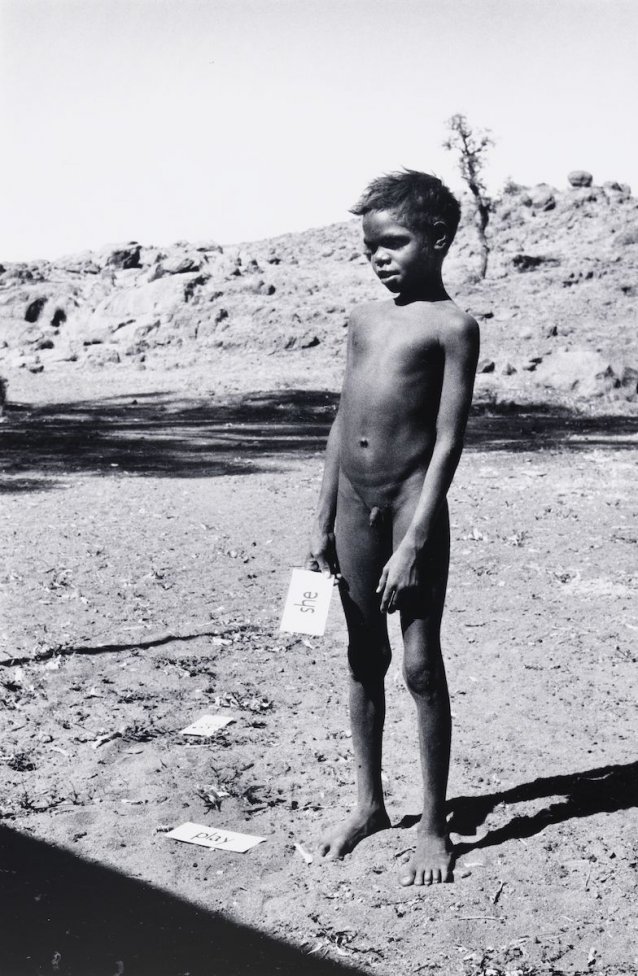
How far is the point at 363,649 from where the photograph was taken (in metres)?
3.17

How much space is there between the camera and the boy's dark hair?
2.83m

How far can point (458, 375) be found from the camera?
9.31 ft

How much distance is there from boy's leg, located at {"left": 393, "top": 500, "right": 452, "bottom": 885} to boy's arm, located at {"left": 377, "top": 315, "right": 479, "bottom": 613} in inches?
2.7

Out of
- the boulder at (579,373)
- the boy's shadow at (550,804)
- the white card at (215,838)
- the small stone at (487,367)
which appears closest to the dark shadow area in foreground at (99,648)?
the white card at (215,838)

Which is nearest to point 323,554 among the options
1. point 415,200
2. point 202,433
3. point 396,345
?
point 396,345

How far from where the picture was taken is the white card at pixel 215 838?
10.6ft

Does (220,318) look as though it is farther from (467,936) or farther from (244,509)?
(467,936)

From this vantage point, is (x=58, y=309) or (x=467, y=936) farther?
(x=58, y=309)

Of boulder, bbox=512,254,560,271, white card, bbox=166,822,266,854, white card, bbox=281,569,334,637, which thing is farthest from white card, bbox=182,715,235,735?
boulder, bbox=512,254,560,271

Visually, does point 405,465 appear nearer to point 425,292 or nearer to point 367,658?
point 425,292

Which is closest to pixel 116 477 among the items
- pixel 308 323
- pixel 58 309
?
pixel 308 323

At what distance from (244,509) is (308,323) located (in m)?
15.9

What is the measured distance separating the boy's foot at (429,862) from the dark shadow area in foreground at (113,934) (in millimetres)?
436

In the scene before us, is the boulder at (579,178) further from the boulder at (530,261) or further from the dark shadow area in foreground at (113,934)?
the dark shadow area in foreground at (113,934)
